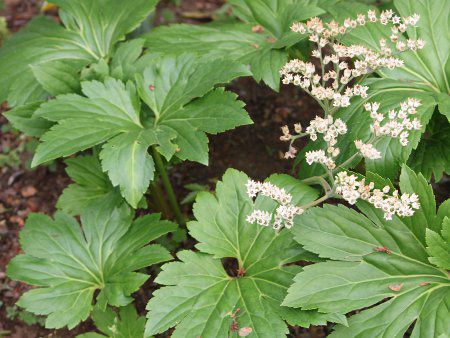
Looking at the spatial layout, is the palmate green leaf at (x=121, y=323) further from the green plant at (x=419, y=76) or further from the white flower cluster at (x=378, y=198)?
the white flower cluster at (x=378, y=198)

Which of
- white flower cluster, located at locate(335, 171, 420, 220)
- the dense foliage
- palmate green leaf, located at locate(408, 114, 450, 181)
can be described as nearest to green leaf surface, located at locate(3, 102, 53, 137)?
the dense foliage

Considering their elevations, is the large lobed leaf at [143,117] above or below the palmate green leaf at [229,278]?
above

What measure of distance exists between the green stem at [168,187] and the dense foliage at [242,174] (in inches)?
1.0

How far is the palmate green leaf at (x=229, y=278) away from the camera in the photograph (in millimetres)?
2439

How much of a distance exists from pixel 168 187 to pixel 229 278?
962 millimetres

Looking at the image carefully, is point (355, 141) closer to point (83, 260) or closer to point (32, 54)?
point (83, 260)

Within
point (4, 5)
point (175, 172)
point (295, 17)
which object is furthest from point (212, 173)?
point (4, 5)

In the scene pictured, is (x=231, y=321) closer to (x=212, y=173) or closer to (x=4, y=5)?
(x=212, y=173)

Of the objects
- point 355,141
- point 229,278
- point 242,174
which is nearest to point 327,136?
point 355,141

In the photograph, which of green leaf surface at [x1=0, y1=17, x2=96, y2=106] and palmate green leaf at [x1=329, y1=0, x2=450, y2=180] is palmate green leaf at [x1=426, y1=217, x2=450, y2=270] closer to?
palmate green leaf at [x1=329, y1=0, x2=450, y2=180]

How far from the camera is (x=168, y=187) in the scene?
3439 mm

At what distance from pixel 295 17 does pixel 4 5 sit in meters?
3.56

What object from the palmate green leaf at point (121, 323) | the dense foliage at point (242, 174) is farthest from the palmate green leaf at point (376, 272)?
the palmate green leaf at point (121, 323)

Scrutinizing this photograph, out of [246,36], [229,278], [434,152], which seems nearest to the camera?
[229,278]
